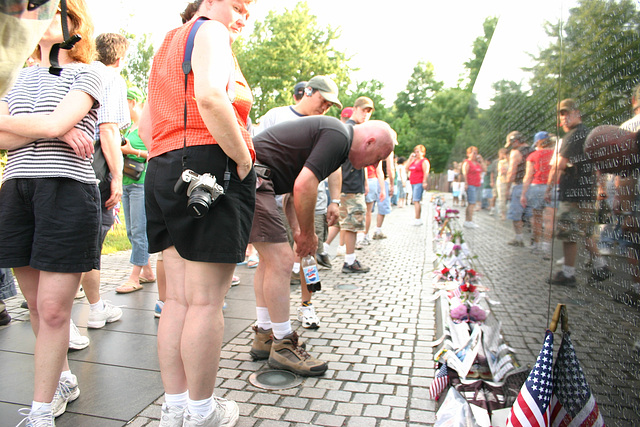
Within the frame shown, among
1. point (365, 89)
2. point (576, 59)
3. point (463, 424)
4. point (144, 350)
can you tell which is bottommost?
point (144, 350)

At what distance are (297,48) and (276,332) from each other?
32.6 metres

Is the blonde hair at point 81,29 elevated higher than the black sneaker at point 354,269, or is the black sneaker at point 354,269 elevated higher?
the blonde hair at point 81,29

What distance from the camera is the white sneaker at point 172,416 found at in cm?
220

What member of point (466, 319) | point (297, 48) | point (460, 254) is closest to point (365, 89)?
point (297, 48)

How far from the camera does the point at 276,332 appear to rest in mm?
3223

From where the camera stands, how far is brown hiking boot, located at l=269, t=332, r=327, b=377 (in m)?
3.08

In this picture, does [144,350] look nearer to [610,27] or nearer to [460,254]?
[610,27]

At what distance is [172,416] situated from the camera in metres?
2.20

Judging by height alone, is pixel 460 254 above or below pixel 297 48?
below

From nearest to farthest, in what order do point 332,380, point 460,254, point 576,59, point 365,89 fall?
point 576,59 < point 332,380 < point 460,254 < point 365,89

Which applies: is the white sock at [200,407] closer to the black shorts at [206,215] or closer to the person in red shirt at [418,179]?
the black shorts at [206,215]

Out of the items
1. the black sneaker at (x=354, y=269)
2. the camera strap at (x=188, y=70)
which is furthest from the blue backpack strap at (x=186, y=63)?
the black sneaker at (x=354, y=269)

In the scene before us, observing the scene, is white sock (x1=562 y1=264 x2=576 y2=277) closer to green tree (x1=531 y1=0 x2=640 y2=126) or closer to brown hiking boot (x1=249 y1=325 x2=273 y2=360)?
green tree (x1=531 y1=0 x2=640 y2=126)

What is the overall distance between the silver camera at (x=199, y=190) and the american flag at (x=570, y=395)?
1.42 meters
